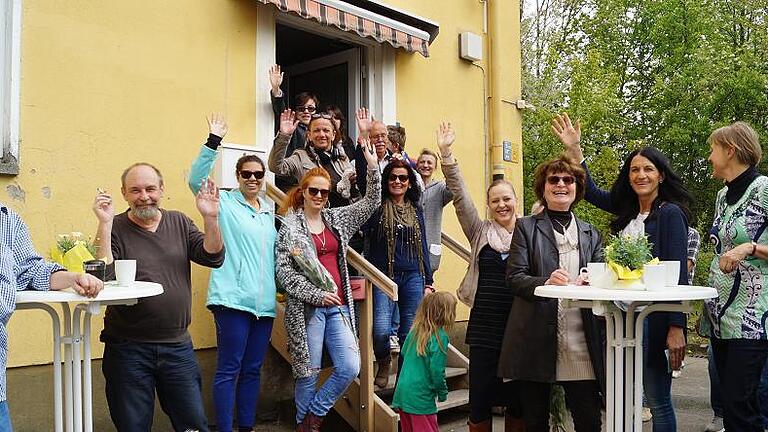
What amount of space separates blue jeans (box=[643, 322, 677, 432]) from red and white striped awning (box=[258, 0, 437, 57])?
3276 mm

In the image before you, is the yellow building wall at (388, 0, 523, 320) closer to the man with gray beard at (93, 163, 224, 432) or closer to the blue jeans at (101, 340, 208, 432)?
the man with gray beard at (93, 163, 224, 432)

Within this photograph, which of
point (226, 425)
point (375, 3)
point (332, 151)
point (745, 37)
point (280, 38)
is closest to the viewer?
point (226, 425)

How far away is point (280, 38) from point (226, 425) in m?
4.25

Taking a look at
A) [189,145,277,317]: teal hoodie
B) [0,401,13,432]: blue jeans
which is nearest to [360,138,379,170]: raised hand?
[189,145,277,317]: teal hoodie

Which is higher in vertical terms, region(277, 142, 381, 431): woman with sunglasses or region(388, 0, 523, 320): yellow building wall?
region(388, 0, 523, 320): yellow building wall

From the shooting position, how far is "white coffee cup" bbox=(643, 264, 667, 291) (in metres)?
2.77

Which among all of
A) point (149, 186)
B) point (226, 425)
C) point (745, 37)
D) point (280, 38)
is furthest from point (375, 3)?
point (745, 37)

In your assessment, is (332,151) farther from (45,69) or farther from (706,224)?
(706,224)

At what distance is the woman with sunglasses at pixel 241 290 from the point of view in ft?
12.7

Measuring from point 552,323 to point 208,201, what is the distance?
1.70m

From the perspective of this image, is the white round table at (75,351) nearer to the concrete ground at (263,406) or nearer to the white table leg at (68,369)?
the white table leg at (68,369)

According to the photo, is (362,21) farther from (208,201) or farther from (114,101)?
(208,201)

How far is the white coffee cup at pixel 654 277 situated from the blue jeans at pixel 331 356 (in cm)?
185

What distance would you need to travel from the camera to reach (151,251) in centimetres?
333
